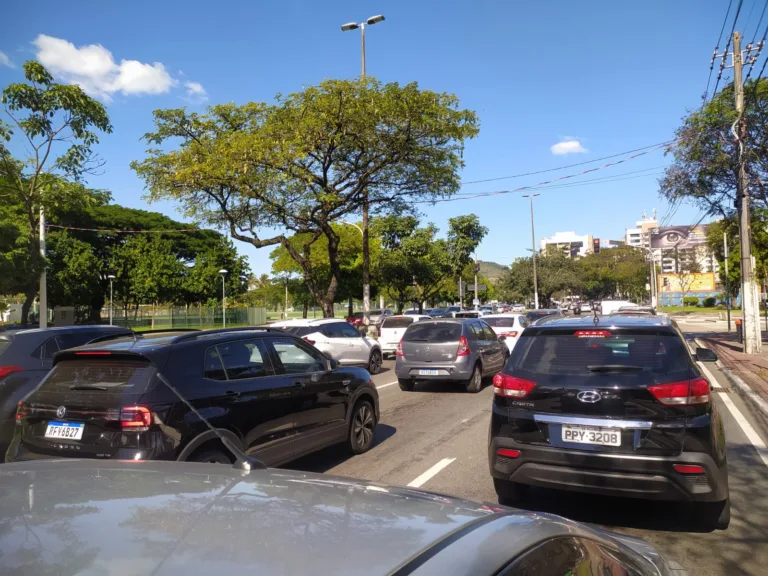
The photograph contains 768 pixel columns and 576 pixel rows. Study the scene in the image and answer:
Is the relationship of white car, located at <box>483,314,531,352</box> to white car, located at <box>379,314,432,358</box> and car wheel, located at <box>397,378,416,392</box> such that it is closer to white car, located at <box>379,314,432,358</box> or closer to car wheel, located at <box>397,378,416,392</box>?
white car, located at <box>379,314,432,358</box>

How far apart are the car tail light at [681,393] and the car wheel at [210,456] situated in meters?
3.47

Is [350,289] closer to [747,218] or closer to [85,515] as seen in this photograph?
[747,218]

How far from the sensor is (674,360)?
4.60 metres

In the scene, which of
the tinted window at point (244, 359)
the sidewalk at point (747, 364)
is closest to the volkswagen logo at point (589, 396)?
the tinted window at point (244, 359)

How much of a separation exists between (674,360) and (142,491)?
4010mm

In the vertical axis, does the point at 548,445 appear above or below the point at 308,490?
below

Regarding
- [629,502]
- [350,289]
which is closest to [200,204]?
[629,502]

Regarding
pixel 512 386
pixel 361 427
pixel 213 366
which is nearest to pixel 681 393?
pixel 512 386

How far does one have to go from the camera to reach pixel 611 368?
465 centimetres

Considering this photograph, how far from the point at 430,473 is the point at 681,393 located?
284 cm

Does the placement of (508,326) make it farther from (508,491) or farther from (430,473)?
(508,491)

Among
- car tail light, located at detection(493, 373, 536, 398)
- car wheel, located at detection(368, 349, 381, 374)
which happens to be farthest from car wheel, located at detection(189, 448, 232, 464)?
car wheel, located at detection(368, 349, 381, 374)

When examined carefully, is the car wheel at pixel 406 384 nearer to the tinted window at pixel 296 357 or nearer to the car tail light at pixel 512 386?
the tinted window at pixel 296 357

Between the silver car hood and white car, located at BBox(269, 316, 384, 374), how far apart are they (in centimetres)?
1229
